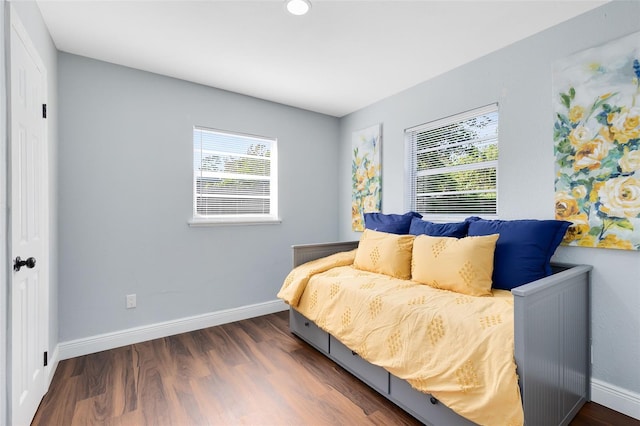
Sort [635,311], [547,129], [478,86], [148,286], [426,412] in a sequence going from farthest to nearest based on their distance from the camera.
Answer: [148,286] → [478,86] → [547,129] → [635,311] → [426,412]

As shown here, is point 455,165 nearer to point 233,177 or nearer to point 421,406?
point 421,406

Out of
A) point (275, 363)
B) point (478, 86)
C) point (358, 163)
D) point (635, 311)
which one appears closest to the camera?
point (635, 311)

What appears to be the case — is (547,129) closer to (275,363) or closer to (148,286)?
(275,363)

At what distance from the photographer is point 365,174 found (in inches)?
142

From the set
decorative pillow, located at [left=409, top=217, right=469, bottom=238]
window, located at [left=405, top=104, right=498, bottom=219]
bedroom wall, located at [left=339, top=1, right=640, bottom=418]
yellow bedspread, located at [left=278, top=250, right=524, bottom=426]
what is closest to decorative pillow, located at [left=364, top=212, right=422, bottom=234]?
decorative pillow, located at [left=409, top=217, right=469, bottom=238]

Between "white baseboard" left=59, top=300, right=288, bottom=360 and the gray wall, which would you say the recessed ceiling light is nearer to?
the gray wall

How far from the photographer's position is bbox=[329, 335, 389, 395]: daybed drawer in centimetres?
189

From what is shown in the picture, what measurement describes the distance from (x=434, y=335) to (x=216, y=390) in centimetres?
141

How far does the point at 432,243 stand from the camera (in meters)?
2.14

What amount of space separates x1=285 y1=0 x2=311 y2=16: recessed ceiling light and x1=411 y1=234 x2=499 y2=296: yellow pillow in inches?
67.0

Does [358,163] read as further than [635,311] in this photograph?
Yes

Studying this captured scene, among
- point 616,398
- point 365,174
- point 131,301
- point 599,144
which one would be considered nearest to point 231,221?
point 131,301

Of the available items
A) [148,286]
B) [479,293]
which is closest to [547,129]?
[479,293]

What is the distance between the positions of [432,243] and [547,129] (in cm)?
110
